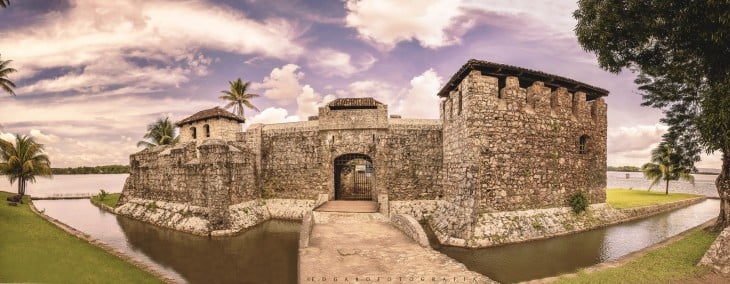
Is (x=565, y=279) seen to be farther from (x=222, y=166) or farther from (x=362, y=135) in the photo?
(x=222, y=166)

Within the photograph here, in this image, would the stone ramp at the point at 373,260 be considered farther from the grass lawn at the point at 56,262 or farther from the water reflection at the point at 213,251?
the grass lawn at the point at 56,262

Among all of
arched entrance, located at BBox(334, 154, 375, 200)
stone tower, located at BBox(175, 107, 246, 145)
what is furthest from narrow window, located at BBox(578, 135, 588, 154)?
stone tower, located at BBox(175, 107, 246, 145)

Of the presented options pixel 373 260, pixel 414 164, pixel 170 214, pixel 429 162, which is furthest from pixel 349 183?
pixel 373 260

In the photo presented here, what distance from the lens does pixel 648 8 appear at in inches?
394

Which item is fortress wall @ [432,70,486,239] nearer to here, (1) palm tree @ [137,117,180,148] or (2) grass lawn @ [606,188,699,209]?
(2) grass lawn @ [606,188,699,209]

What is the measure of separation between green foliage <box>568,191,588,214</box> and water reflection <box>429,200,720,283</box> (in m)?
1.16

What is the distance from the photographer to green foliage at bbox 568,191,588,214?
1628 cm

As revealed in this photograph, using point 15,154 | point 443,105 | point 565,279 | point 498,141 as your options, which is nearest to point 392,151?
point 443,105

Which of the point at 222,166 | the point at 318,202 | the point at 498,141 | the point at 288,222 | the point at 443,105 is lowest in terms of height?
the point at 288,222

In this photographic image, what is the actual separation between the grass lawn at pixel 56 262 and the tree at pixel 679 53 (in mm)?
16695

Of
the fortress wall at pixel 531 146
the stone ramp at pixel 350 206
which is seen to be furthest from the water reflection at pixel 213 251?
the fortress wall at pixel 531 146

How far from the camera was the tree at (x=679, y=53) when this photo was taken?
893 cm

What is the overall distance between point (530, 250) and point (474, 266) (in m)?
3.31

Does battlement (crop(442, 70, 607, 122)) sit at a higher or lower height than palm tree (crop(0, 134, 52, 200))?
higher
